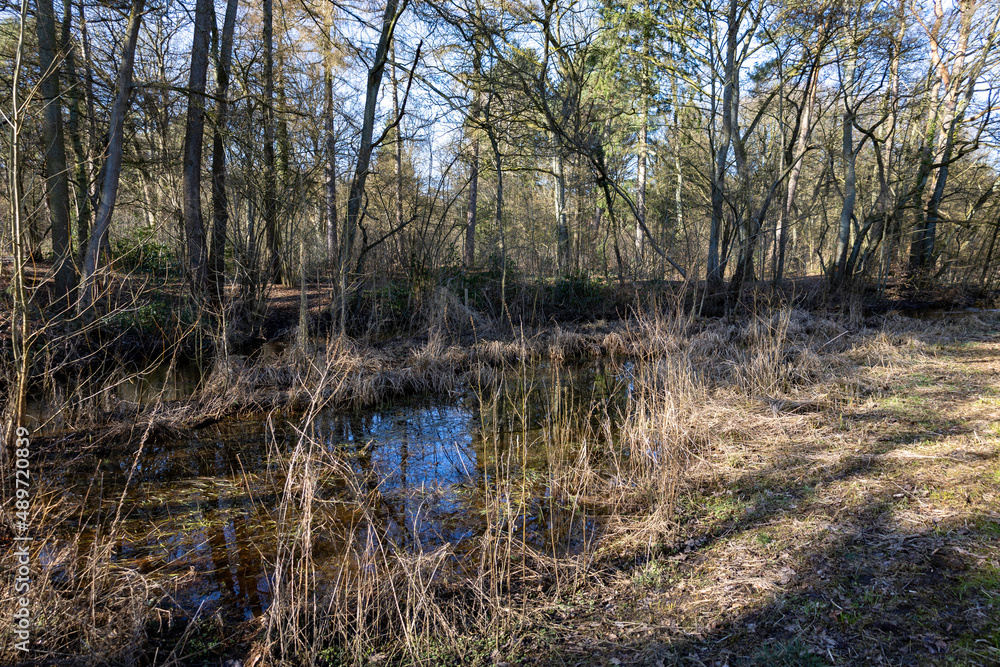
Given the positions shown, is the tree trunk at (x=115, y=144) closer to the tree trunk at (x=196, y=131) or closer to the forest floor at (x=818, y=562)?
the tree trunk at (x=196, y=131)

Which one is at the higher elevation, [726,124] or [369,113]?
[726,124]

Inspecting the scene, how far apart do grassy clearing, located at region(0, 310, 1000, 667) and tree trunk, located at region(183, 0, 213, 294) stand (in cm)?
696

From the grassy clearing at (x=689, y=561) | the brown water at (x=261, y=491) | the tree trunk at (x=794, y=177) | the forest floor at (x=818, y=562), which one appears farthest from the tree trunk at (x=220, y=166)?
the tree trunk at (x=794, y=177)

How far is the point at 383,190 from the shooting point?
10492 millimetres

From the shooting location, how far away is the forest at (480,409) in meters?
2.51

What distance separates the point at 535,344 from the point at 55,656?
7634mm

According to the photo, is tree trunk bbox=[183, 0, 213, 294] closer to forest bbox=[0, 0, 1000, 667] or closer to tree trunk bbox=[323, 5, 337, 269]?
forest bbox=[0, 0, 1000, 667]

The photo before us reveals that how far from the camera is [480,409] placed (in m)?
4.67

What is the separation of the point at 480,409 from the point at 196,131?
7716 millimetres

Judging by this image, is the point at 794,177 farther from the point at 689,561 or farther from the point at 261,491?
the point at 261,491

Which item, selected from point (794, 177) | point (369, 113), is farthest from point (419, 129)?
point (794, 177)

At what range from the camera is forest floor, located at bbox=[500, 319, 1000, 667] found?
2197mm

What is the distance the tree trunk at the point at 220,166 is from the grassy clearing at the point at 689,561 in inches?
215

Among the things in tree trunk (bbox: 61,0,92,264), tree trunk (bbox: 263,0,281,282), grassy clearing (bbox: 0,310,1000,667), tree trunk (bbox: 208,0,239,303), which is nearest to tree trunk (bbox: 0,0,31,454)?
grassy clearing (bbox: 0,310,1000,667)
